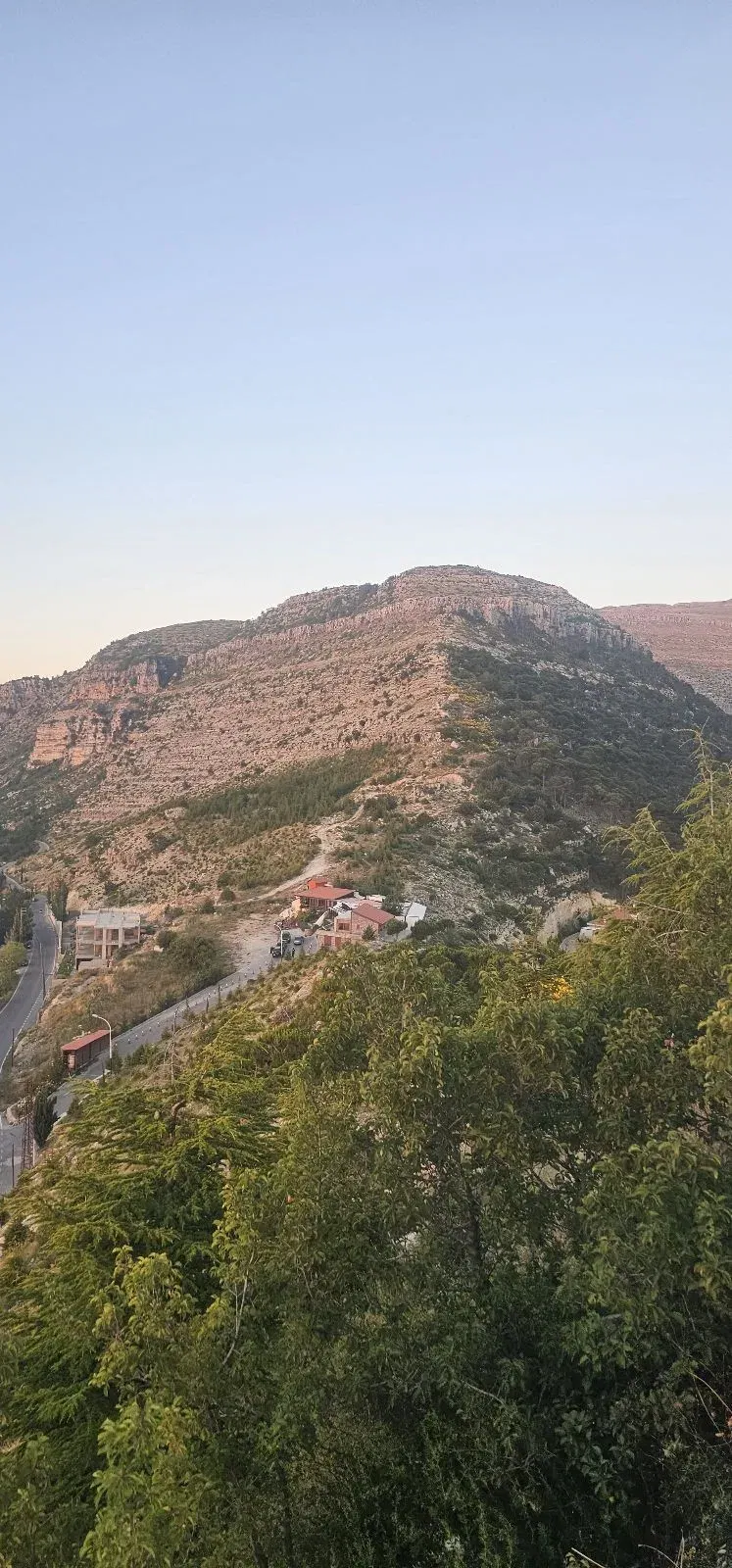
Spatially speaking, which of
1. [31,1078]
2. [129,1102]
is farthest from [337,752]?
[129,1102]

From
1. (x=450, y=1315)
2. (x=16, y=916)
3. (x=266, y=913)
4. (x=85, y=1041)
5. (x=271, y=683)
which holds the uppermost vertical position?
(x=271, y=683)

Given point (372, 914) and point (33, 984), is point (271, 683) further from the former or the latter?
point (372, 914)

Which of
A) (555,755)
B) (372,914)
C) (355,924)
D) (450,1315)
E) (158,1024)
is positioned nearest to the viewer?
(450,1315)

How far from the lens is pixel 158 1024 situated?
2877 centimetres

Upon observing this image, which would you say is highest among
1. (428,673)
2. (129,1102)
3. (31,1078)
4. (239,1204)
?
(428,673)

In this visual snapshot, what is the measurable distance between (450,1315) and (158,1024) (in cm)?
2520

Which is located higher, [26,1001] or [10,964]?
[10,964]

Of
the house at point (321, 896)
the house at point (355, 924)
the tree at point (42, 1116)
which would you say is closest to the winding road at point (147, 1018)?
the tree at point (42, 1116)

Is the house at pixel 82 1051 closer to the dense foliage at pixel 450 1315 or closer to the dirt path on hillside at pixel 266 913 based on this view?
the dirt path on hillside at pixel 266 913

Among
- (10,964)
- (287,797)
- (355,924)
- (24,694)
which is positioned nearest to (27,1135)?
(355,924)

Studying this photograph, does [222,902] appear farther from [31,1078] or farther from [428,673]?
[428,673]

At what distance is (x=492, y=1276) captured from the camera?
19.7 feet

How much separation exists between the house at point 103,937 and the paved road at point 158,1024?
36.7ft

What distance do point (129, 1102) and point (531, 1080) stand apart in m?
6.73
